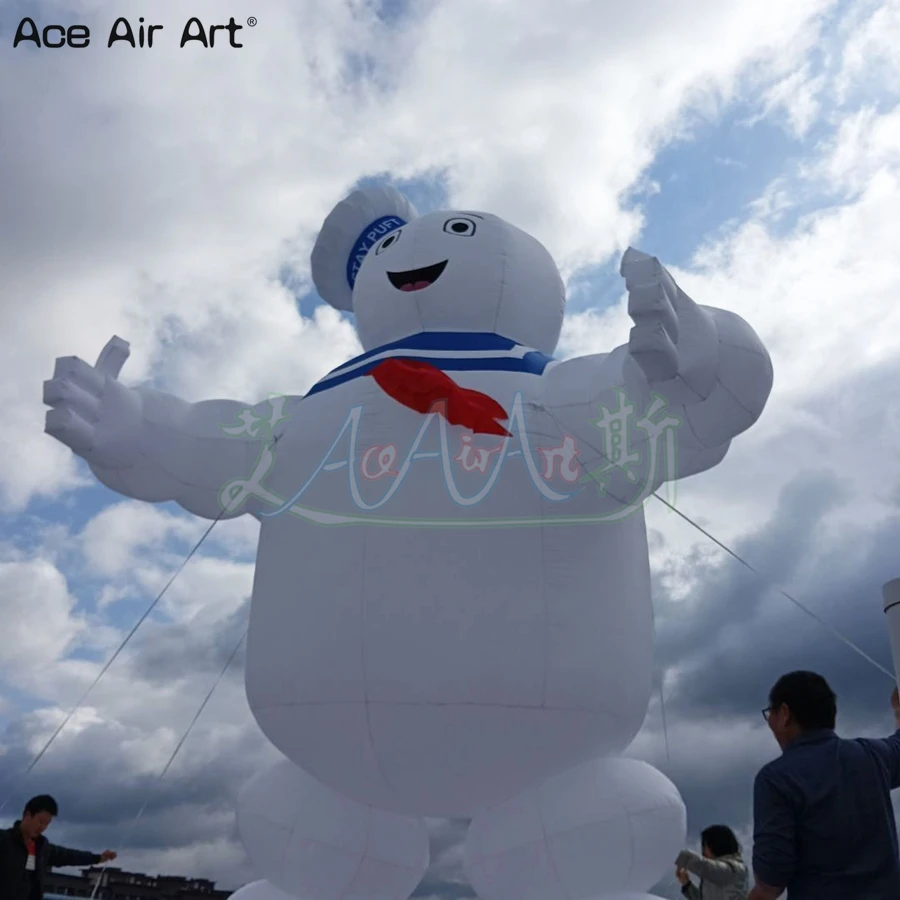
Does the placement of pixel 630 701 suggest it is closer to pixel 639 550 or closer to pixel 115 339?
pixel 639 550

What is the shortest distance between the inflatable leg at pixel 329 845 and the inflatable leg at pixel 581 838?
0.41 metres

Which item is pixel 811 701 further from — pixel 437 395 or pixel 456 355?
pixel 456 355

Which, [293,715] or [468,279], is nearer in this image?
[293,715]

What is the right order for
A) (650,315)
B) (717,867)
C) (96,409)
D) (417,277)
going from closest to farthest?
(650,315)
(717,867)
(96,409)
(417,277)

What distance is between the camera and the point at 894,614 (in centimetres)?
229

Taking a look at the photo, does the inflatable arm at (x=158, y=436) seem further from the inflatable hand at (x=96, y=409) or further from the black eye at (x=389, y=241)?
the black eye at (x=389, y=241)

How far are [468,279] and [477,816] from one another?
7.99 feet

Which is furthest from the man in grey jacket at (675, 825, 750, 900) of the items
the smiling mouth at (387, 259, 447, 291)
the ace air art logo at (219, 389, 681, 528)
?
the smiling mouth at (387, 259, 447, 291)

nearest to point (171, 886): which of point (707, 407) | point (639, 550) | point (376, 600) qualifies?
point (376, 600)

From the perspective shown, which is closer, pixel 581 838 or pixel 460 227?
pixel 581 838

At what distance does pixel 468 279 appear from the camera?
4891mm

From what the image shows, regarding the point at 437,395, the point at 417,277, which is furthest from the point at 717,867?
the point at 417,277

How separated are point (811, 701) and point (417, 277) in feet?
10.8

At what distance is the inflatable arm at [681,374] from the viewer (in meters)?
3.66
